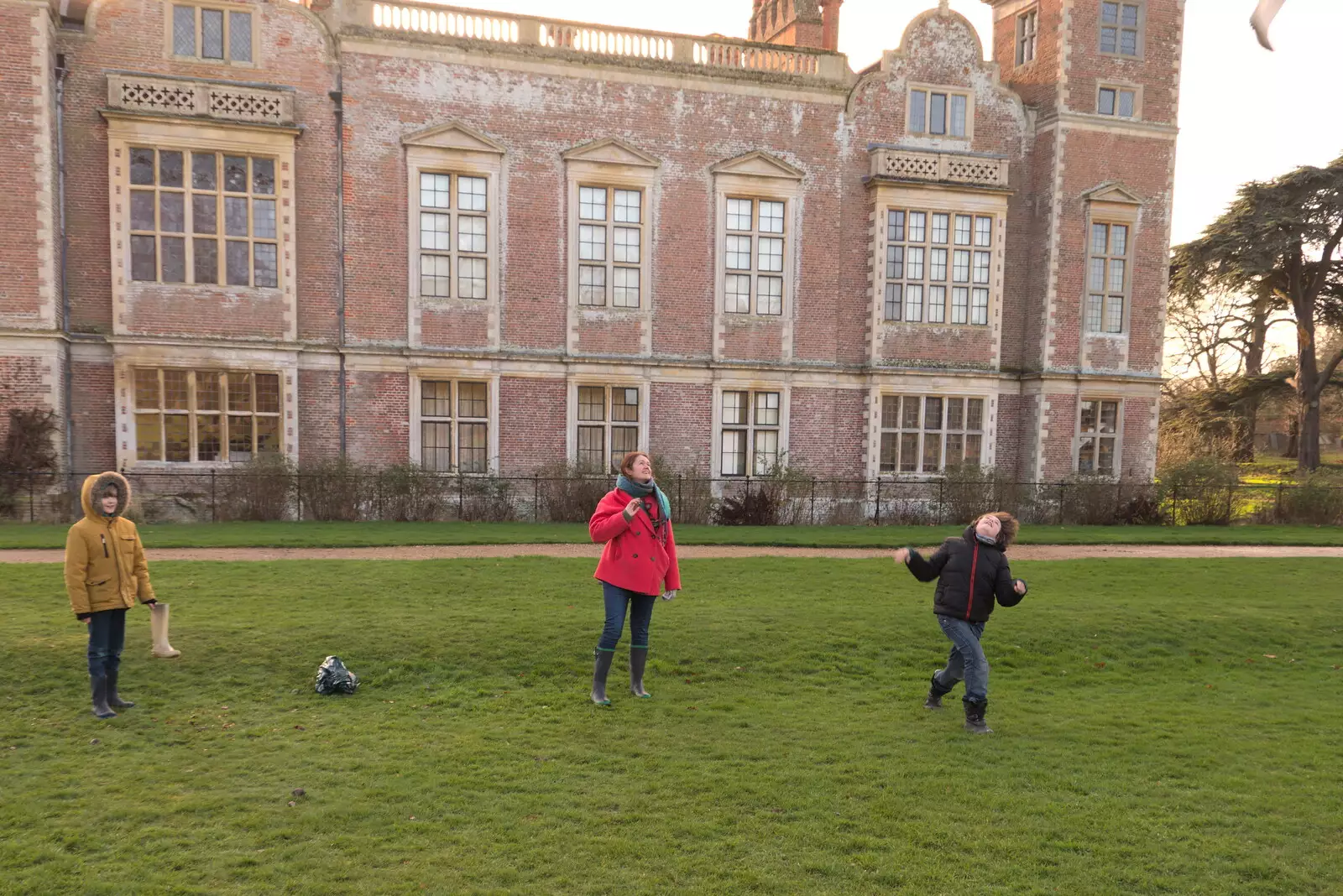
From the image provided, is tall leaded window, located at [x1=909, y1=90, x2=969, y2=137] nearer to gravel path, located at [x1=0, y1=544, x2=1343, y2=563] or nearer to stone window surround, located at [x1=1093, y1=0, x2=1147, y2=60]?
stone window surround, located at [x1=1093, y1=0, x2=1147, y2=60]

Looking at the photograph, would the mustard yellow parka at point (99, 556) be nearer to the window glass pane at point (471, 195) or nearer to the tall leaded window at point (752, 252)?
the window glass pane at point (471, 195)

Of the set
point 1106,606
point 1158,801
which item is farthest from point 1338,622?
point 1158,801

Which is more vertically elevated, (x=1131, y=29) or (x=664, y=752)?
(x=1131, y=29)

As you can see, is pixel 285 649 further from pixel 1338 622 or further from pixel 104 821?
pixel 1338 622

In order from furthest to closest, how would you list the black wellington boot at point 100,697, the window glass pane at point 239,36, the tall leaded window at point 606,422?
the tall leaded window at point 606,422 → the window glass pane at point 239,36 → the black wellington boot at point 100,697

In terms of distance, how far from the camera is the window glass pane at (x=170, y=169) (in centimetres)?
1866

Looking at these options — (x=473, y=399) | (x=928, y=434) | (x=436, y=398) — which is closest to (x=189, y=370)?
(x=436, y=398)

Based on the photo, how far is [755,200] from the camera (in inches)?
→ 872

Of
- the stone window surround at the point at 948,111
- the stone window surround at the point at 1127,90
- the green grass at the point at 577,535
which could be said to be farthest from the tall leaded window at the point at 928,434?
the stone window surround at the point at 1127,90

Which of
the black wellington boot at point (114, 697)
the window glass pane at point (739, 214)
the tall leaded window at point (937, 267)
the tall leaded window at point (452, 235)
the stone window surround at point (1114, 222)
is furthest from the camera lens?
the stone window surround at point (1114, 222)

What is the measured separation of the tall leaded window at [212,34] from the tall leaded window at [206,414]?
6503 millimetres

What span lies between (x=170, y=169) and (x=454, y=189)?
563cm

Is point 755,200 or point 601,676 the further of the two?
point 755,200

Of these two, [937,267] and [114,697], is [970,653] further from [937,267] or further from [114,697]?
[937,267]
